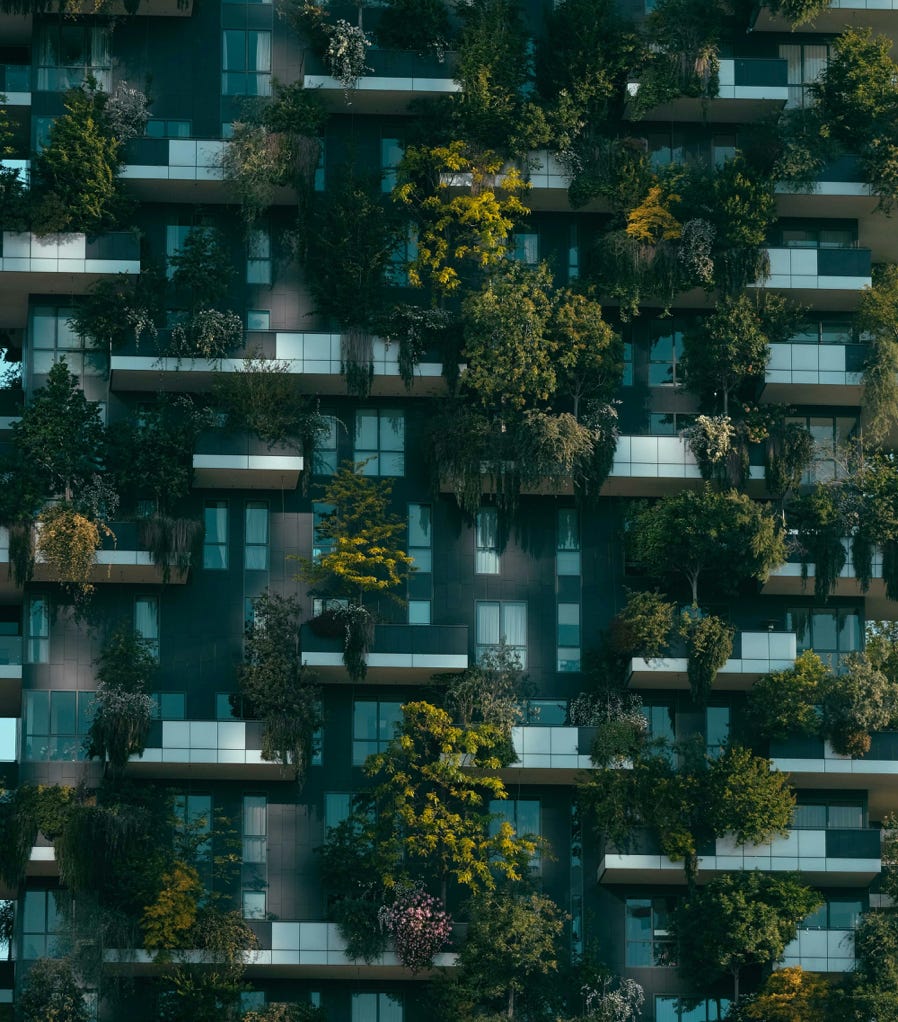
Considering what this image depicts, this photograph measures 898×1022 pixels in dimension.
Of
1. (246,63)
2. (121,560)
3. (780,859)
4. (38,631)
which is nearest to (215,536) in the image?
(121,560)

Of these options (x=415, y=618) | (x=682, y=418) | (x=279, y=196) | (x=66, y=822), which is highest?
(x=279, y=196)

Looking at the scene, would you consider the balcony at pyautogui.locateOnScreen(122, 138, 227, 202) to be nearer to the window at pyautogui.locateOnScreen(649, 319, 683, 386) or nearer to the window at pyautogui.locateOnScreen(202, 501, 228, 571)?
the window at pyautogui.locateOnScreen(202, 501, 228, 571)

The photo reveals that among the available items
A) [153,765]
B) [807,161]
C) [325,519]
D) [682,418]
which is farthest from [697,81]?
[153,765]

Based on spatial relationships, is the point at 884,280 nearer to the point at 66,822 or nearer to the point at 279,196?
the point at 279,196

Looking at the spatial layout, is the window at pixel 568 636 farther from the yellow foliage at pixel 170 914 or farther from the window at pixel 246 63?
the window at pixel 246 63

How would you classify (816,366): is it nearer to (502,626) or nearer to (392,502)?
(502,626)

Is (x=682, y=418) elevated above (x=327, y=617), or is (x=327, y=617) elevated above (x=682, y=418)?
(x=682, y=418)

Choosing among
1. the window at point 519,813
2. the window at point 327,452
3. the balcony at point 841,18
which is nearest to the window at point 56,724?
the window at point 327,452

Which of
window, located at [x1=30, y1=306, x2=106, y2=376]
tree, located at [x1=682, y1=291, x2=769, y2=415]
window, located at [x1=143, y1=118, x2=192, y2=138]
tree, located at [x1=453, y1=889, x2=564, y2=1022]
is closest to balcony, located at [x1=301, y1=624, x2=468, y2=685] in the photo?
tree, located at [x1=453, y1=889, x2=564, y2=1022]
